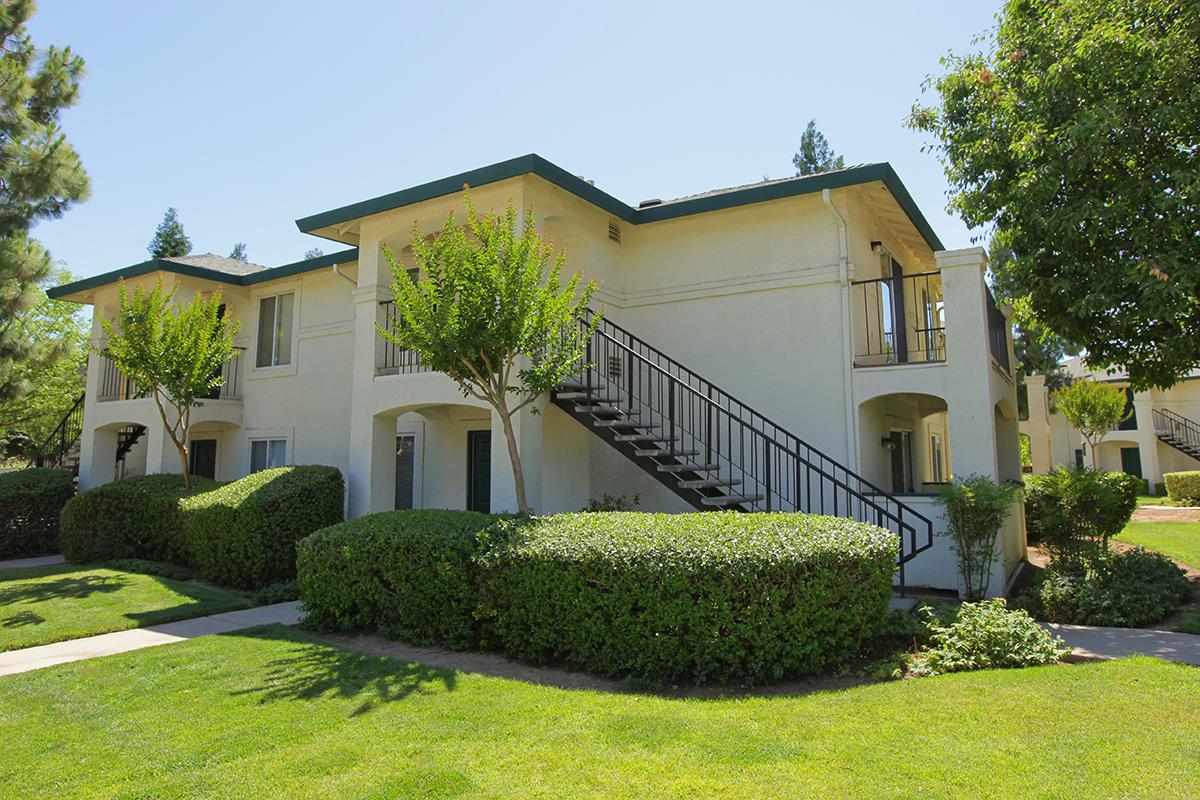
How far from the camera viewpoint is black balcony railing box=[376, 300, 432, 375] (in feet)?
37.4

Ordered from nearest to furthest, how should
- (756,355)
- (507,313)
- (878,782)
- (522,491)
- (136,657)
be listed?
(878,782)
(136,657)
(507,313)
(522,491)
(756,355)

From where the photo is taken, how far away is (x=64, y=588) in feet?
Result: 32.3

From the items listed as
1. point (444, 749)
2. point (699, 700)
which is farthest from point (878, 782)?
point (444, 749)

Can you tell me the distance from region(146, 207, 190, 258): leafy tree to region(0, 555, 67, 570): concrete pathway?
27.6 m

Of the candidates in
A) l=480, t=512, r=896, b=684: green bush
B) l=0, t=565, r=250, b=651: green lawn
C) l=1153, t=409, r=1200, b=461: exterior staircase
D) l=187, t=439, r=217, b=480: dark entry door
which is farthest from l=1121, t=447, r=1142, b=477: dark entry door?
l=0, t=565, r=250, b=651: green lawn

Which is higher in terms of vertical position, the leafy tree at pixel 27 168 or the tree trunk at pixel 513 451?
the leafy tree at pixel 27 168

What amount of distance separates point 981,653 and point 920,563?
3.33 metres

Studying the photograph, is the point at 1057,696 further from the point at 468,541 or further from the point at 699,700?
the point at 468,541

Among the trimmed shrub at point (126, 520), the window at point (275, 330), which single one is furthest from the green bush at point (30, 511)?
the window at point (275, 330)

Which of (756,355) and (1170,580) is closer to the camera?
(1170,580)

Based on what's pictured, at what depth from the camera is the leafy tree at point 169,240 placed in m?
37.5

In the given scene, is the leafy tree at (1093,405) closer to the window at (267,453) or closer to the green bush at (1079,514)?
the green bush at (1079,514)

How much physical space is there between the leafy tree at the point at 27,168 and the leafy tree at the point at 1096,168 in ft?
49.0

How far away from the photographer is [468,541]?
6832mm
